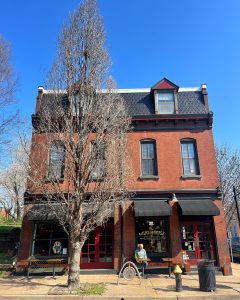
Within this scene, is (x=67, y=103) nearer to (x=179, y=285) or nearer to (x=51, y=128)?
(x=51, y=128)

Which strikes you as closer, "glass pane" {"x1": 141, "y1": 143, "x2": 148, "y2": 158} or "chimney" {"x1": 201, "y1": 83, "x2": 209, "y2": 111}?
"glass pane" {"x1": 141, "y1": 143, "x2": 148, "y2": 158}

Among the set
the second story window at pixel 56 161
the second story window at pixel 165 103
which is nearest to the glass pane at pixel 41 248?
the second story window at pixel 56 161

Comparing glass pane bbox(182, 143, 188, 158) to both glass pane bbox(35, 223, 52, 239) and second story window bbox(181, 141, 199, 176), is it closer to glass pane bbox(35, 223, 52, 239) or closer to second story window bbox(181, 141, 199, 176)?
second story window bbox(181, 141, 199, 176)

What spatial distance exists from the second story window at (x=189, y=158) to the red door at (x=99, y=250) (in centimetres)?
547

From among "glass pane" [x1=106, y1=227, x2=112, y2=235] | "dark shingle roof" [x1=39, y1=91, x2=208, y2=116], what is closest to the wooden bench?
"glass pane" [x1=106, y1=227, x2=112, y2=235]

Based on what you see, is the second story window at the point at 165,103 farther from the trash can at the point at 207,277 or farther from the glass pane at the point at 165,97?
the trash can at the point at 207,277

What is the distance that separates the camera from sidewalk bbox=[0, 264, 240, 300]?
8.62 meters

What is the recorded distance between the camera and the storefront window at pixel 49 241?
1363 cm

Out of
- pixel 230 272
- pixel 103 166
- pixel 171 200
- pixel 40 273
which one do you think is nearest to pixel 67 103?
pixel 103 166

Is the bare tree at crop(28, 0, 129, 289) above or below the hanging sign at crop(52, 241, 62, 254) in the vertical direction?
above

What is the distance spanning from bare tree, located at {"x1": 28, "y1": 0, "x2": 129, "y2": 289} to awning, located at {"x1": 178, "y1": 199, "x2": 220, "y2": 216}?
3488 mm

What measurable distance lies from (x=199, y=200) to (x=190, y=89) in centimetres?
735

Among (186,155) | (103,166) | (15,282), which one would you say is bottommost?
(15,282)

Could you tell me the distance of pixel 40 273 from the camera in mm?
12867
